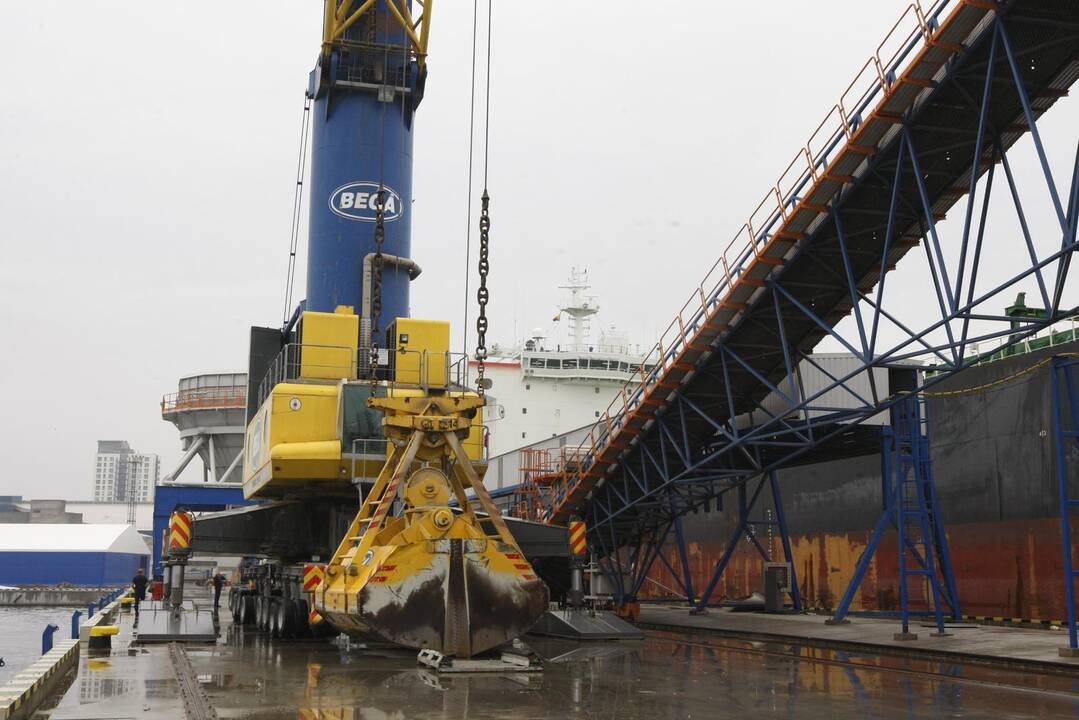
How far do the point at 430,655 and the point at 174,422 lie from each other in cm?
4959

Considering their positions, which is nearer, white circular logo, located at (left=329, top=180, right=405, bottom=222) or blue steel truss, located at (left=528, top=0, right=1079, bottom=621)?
blue steel truss, located at (left=528, top=0, right=1079, bottom=621)

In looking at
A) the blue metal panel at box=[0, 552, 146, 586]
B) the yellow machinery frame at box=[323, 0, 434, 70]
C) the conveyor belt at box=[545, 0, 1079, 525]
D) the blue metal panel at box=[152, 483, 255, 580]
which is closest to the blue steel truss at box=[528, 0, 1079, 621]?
the conveyor belt at box=[545, 0, 1079, 525]

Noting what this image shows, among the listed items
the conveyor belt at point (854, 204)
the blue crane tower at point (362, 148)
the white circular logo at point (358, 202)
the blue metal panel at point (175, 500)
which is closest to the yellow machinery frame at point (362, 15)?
the blue crane tower at point (362, 148)

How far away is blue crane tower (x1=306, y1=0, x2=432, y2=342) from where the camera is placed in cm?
2277

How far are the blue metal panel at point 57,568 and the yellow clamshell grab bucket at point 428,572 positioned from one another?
59477 millimetres

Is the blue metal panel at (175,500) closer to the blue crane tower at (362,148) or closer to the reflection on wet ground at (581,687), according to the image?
the blue crane tower at (362,148)

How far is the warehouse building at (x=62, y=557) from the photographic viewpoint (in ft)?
220

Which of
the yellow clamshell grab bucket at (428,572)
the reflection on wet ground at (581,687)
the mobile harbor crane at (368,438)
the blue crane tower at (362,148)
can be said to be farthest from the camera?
the blue crane tower at (362,148)

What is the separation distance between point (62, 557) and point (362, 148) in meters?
55.0

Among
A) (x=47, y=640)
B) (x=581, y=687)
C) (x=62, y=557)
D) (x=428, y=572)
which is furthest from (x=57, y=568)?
(x=581, y=687)

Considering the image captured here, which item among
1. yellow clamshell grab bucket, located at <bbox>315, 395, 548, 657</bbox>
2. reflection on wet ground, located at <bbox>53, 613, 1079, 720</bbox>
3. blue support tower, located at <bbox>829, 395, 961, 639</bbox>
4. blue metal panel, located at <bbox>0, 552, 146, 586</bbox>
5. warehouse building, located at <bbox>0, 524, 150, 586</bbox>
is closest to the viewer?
reflection on wet ground, located at <bbox>53, 613, 1079, 720</bbox>

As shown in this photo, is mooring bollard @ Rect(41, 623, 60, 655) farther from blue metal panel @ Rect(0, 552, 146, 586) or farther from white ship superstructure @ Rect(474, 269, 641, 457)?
blue metal panel @ Rect(0, 552, 146, 586)

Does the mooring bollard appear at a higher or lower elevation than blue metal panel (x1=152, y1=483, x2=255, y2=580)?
lower

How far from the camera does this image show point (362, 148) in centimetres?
2330
